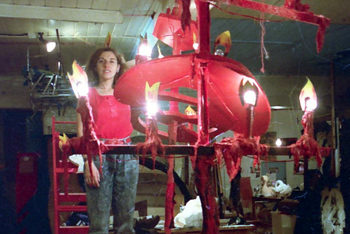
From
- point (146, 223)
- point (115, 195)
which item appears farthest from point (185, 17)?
point (146, 223)

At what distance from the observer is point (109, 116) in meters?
2.93

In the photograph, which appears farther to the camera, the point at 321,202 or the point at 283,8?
the point at 321,202

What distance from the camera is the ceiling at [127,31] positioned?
15.1 ft

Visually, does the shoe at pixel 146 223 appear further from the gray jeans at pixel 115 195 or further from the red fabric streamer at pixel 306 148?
the red fabric streamer at pixel 306 148

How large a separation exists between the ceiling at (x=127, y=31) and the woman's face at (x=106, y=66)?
1160 millimetres

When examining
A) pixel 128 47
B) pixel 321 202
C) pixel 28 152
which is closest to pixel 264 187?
pixel 321 202

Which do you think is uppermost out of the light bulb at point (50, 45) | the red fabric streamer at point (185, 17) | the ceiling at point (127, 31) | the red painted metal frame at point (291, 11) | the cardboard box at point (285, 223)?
the ceiling at point (127, 31)

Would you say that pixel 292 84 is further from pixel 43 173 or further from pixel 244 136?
pixel 244 136

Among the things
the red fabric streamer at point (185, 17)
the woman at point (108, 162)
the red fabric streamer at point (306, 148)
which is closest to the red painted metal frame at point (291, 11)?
the red fabric streamer at point (185, 17)

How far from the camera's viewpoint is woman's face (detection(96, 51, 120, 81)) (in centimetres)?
304

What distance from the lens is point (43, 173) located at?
8.06 metres

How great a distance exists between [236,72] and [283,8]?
53 cm

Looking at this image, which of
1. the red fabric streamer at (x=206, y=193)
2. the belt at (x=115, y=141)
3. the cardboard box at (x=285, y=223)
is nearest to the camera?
the red fabric streamer at (x=206, y=193)

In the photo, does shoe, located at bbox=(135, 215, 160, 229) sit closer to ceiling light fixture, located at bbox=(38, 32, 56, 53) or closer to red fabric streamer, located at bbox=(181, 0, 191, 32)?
ceiling light fixture, located at bbox=(38, 32, 56, 53)
